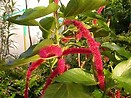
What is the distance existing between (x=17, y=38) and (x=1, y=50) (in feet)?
4.89

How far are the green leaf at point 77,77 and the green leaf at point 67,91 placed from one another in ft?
0.11

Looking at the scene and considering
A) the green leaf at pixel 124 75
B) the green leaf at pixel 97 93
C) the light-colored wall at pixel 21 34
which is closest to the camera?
the green leaf at pixel 124 75

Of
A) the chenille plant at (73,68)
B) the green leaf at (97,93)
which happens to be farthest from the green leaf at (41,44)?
the green leaf at (97,93)

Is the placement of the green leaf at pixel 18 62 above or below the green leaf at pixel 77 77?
above

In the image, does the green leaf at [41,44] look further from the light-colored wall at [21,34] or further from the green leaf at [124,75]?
the light-colored wall at [21,34]

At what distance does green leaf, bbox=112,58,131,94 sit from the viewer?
71 centimetres

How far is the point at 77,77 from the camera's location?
743mm

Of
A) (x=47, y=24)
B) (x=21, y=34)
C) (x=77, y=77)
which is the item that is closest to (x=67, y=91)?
(x=77, y=77)

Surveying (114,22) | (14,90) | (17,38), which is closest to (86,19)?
(14,90)

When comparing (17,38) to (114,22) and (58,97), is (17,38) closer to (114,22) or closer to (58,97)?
(114,22)

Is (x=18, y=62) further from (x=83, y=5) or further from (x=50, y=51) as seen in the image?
(x=83, y=5)

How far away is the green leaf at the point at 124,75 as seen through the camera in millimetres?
706

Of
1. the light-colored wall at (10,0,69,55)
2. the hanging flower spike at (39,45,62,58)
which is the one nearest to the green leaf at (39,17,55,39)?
the hanging flower spike at (39,45,62,58)

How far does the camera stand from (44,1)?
5820 millimetres
